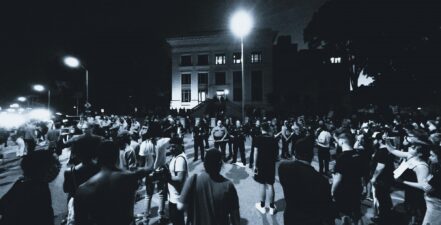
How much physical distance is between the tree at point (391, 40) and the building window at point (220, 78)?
63.9 ft

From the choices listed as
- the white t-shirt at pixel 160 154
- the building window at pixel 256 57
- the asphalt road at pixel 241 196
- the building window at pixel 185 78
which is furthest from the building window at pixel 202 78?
the white t-shirt at pixel 160 154

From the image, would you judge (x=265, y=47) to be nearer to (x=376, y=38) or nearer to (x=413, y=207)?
(x=376, y=38)

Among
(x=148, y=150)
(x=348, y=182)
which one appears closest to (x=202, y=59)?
(x=148, y=150)

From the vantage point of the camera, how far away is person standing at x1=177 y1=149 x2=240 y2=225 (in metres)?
2.64

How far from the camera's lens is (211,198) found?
2645mm

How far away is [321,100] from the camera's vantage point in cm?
3731

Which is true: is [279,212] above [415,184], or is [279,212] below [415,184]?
below

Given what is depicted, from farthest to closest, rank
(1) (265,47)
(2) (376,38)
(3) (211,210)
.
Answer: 1. (1) (265,47)
2. (2) (376,38)
3. (3) (211,210)

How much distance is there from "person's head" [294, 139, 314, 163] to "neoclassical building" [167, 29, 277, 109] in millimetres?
37567

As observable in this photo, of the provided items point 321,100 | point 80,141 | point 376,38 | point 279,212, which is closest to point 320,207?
point 279,212

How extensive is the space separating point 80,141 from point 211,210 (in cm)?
224

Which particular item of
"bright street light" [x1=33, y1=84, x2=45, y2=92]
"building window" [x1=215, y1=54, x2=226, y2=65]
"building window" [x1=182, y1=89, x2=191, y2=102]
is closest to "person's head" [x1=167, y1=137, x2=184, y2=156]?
"building window" [x1=215, y1=54, x2=226, y2=65]

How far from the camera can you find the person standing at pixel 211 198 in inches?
104

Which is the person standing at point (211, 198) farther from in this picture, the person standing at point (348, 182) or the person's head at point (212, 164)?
the person standing at point (348, 182)
